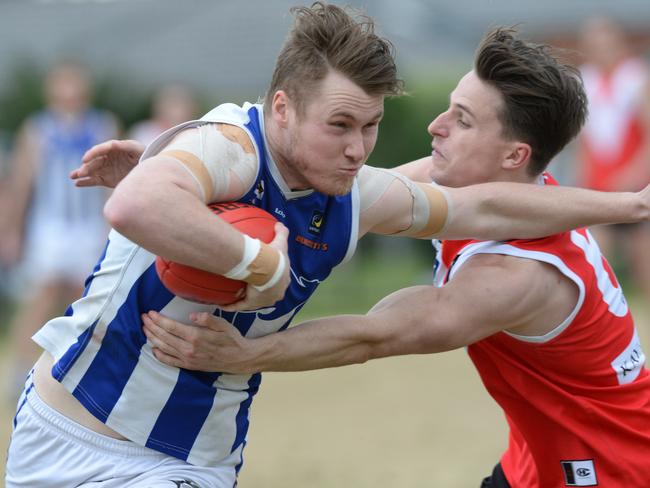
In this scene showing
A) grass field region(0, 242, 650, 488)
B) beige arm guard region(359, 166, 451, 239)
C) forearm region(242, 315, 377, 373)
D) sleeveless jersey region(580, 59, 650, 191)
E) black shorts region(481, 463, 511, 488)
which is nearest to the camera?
forearm region(242, 315, 377, 373)

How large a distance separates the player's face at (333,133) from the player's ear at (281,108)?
26 millimetres

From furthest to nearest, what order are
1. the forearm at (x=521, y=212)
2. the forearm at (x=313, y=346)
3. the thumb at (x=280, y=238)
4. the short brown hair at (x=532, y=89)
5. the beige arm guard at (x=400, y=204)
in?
the short brown hair at (x=532, y=89) → the forearm at (x=521, y=212) → the beige arm guard at (x=400, y=204) → the forearm at (x=313, y=346) → the thumb at (x=280, y=238)

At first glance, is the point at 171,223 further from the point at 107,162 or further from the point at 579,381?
the point at 579,381

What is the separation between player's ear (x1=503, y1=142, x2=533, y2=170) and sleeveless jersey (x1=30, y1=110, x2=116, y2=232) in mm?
6621

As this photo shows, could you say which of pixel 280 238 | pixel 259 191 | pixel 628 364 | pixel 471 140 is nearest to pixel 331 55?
pixel 259 191

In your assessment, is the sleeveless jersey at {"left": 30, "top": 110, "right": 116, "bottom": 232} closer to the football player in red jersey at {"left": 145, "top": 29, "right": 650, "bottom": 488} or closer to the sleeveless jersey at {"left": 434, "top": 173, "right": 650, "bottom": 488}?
the football player in red jersey at {"left": 145, "top": 29, "right": 650, "bottom": 488}

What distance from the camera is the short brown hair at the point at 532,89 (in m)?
4.34

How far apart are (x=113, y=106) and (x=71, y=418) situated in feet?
50.8

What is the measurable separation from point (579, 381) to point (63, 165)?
719 cm

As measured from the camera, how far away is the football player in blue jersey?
3637mm

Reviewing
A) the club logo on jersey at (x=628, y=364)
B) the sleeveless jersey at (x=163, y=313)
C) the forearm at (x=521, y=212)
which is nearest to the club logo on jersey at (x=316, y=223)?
the sleeveless jersey at (x=163, y=313)

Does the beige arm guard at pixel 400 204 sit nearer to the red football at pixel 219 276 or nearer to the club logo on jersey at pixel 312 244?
the club logo on jersey at pixel 312 244

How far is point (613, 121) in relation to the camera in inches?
412

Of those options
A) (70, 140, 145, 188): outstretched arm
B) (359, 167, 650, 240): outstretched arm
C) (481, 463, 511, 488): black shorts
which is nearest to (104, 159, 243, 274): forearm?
(359, 167, 650, 240): outstretched arm
